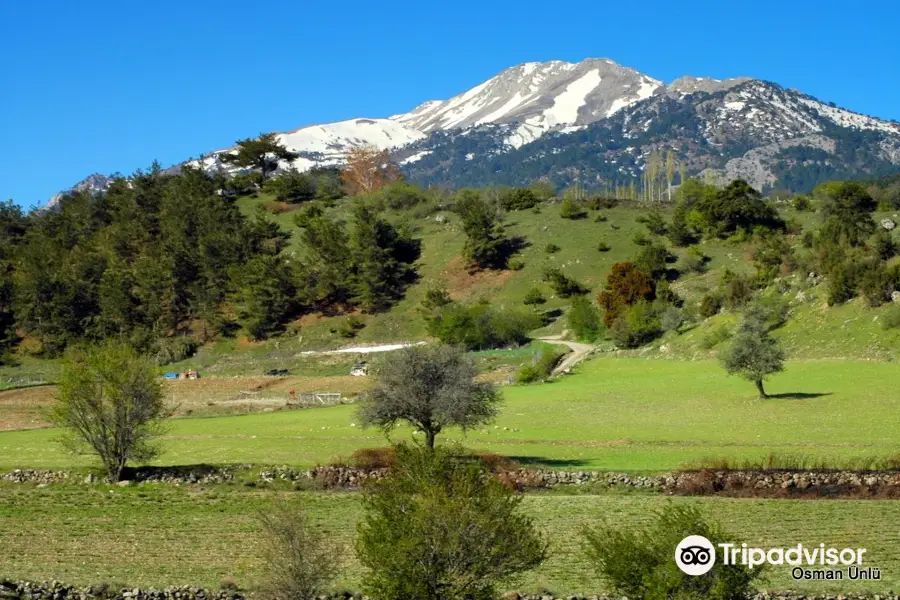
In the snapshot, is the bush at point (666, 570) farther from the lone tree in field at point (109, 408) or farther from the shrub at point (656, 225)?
the shrub at point (656, 225)

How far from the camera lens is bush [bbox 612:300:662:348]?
270 feet

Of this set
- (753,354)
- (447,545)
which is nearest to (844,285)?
(753,354)

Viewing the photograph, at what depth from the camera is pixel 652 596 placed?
13.9 metres

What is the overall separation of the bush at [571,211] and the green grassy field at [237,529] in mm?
95244

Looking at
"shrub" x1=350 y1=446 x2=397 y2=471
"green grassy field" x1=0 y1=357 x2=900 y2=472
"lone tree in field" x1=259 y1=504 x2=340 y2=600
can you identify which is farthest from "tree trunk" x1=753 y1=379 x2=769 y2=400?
"lone tree in field" x1=259 y1=504 x2=340 y2=600

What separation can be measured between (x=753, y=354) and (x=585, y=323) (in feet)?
129

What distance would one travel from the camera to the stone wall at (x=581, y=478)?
29.4 meters

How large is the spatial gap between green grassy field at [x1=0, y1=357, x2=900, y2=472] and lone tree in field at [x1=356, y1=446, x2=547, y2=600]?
19176 millimetres

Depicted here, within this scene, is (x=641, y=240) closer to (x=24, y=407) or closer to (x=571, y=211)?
(x=571, y=211)

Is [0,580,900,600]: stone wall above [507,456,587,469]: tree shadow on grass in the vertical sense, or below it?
above

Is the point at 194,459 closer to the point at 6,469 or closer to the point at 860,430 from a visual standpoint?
the point at 6,469

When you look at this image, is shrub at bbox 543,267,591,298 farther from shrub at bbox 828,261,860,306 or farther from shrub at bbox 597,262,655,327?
shrub at bbox 828,261,860,306

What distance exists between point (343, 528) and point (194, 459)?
1646 centimetres

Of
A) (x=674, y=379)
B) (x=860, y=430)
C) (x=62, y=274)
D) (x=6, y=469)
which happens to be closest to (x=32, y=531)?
(x=6, y=469)
